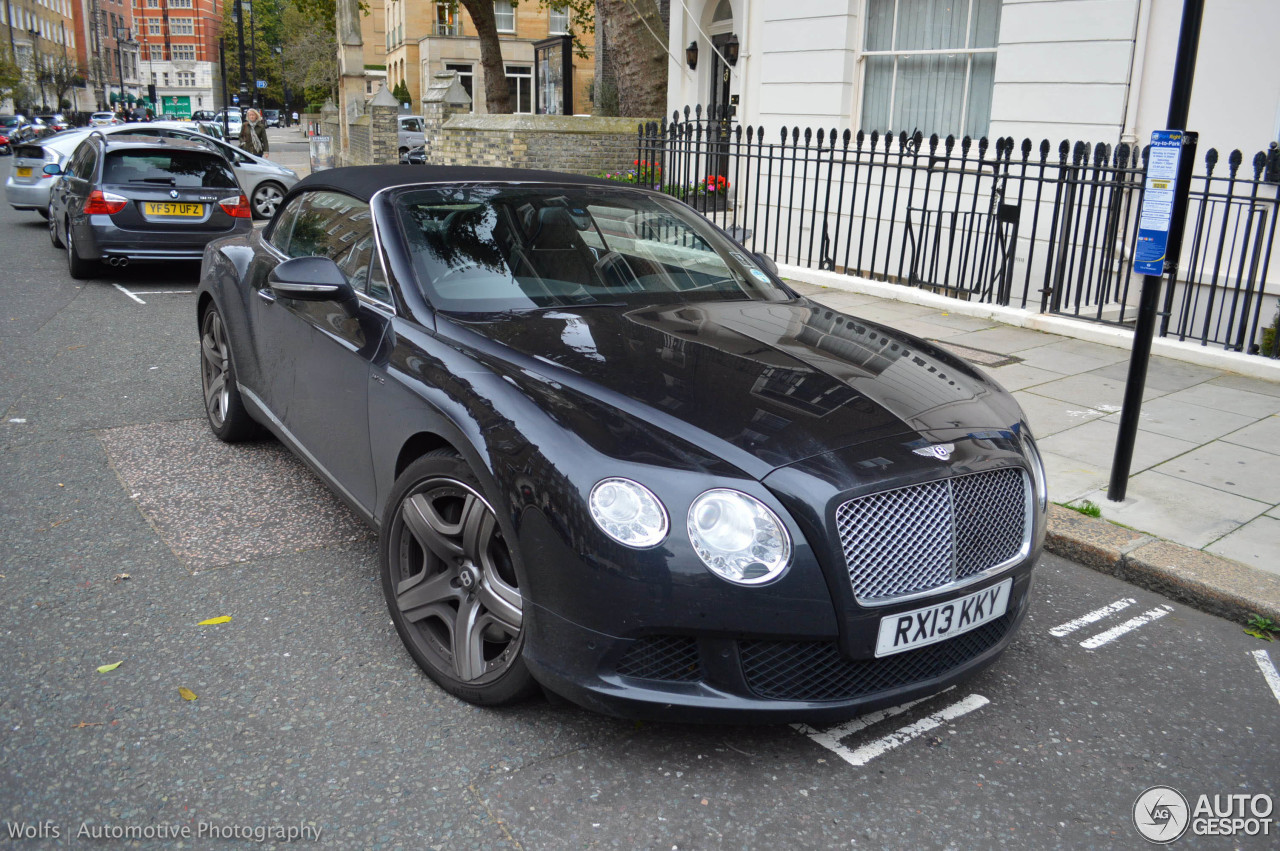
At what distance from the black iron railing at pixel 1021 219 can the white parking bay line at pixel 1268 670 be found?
2.92 meters

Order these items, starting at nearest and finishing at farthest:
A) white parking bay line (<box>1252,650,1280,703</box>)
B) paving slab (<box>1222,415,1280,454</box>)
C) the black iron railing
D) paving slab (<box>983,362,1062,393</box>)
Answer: white parking bay line (<box>1252,650,1280,703</box>) → paving slab (<box>1222,415,1280,454</box>) → paving slab (<box>983,362,1062,393</box>) → the black iron railing

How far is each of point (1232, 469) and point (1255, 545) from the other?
112 cm

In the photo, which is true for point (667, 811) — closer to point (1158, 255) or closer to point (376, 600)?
point (376, 600)

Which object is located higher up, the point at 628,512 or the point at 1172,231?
the point at 1172,231

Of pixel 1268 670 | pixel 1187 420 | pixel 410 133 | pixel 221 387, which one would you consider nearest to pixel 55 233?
pixel 221 387

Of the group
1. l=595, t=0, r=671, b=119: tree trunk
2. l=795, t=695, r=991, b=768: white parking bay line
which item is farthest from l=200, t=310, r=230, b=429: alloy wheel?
l=595, t=0, r=671, b=119: tree trunk

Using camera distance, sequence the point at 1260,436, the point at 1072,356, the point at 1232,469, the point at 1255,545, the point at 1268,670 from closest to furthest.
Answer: the point at 1268,670 < the point at 1255,545 < the point at 1232,469 < the point at 1260,436 < the point at 1072,356

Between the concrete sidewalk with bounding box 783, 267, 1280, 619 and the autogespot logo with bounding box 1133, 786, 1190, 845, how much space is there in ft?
4.66

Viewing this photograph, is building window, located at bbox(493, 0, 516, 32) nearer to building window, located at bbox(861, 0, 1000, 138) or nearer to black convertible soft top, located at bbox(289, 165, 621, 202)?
building window, located at bbox(861, 0, 1000, 138)

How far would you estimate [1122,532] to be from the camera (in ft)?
14.5

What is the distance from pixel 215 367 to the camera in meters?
5.49

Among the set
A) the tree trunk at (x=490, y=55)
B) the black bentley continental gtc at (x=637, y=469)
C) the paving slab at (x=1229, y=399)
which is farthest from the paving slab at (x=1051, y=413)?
the tree trunk at (x=490, y=55)

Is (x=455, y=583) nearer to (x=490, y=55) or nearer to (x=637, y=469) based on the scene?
(x=637, y=469)

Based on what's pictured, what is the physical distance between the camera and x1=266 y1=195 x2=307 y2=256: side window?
476cm
